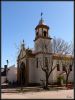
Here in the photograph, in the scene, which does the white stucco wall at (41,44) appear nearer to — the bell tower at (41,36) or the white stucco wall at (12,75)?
the bell tower at (41,36)

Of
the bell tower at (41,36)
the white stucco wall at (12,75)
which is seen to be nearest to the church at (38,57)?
the bell tower at (41,36)

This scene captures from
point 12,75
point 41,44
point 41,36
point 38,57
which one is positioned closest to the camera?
point 38,57

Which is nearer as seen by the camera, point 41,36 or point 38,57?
point 38,57

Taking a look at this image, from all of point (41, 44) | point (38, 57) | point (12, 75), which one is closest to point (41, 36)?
point (41, 44)

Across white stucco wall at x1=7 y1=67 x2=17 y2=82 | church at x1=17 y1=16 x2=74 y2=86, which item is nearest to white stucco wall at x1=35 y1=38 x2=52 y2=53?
church at x1=17 y1=16 x2=74 y2=86

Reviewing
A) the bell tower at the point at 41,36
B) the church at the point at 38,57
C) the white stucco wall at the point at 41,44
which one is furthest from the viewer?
the bell tower at the point at 41,36

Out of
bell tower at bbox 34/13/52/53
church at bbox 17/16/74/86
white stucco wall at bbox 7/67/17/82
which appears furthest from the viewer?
white stucco wall at bbox 7/67/17/82

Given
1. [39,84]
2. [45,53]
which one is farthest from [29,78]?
[45,53]

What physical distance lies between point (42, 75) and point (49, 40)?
7.52 meters

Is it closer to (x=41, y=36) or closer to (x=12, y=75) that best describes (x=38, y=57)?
(x=41, y=36)

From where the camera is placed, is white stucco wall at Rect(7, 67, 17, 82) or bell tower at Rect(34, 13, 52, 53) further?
white stucco wall at Rect(7, 67, 17, 82)

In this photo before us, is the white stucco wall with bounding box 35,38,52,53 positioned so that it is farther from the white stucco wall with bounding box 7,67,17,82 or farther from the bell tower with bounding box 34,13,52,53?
the white stucco wall with bounding box 7,67,17,82

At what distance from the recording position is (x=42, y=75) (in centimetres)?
4594

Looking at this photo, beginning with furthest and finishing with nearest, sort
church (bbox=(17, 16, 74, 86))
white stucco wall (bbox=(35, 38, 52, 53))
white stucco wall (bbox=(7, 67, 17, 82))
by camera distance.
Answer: white stucco wall (bbox=(7, 67, 17, 82)) → church (bbox=(17, 16, 74, 86)) → white stucco wall (bbox=(35, 38, 52, 53))
